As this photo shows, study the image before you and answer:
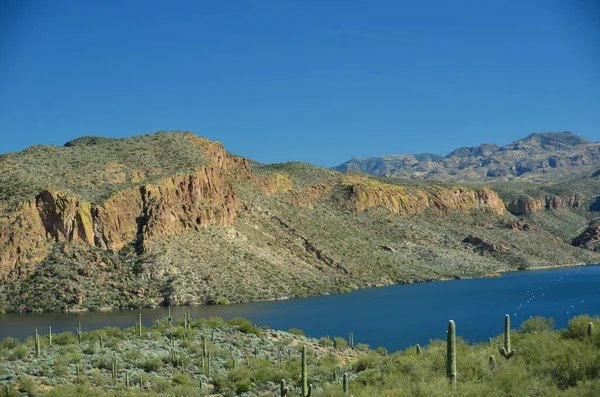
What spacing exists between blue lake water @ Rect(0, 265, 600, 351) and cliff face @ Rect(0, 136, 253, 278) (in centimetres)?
1204

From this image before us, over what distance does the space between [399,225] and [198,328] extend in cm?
10384

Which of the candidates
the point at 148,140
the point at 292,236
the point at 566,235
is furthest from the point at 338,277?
the point at 566,235

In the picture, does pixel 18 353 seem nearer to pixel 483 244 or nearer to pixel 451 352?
pixel 451 352

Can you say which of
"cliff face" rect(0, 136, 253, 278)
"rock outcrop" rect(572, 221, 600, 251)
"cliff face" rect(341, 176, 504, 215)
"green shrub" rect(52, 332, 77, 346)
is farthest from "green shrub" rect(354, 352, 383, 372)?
"rock outcrop" rect(572, 221, 600, 251)

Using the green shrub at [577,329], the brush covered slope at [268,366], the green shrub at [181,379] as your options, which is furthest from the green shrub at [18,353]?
the green shrub at [577,329]

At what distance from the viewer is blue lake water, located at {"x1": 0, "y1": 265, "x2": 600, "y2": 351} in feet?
210

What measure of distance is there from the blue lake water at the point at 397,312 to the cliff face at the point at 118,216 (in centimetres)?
1204

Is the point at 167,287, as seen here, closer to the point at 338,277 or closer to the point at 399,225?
the point at 338,277

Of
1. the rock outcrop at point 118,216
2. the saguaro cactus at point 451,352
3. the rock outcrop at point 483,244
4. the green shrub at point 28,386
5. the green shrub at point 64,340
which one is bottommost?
the green shrub at point 28,386

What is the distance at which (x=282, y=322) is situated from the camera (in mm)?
70375

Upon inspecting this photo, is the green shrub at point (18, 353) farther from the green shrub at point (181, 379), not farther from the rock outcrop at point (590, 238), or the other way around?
the rock outcrop at point (590, 238)

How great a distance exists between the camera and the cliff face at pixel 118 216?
274ft

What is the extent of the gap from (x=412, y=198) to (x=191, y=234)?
79.8 metres

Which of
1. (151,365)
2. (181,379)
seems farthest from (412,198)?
(181,379)
